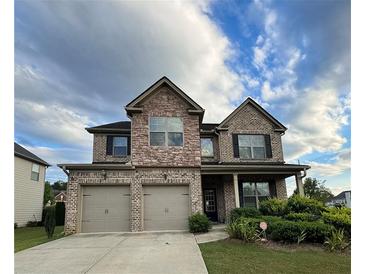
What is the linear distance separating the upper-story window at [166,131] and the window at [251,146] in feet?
16.9

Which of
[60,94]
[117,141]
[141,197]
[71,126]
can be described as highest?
[60,94]

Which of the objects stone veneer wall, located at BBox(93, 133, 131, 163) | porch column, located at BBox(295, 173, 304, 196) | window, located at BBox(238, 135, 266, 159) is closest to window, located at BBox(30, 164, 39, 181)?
stone veneer wall, located at BBox(93, 133, 131, 163)

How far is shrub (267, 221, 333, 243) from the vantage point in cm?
800

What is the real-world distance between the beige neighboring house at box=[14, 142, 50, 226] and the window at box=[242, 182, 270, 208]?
16.3m

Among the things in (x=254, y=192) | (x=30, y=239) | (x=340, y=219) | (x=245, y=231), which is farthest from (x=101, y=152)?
(x=340, y=219)

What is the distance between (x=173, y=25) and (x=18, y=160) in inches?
647

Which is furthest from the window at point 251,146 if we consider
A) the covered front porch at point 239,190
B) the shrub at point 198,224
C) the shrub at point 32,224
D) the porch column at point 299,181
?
the shrub at point 32,224

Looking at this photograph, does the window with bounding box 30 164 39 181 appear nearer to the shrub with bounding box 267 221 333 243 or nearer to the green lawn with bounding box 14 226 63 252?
the green lawn with bounding box 14 226 63 252

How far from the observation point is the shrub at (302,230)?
8.00m

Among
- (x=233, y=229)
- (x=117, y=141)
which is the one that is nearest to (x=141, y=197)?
(x=233, y=229)

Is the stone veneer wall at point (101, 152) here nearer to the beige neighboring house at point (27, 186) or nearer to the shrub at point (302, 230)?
the beige neighboring house at point (27, 186)

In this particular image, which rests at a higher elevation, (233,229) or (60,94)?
(60,94)

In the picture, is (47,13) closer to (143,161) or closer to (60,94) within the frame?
(143,161)

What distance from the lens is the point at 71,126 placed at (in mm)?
19625
